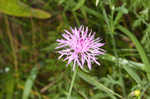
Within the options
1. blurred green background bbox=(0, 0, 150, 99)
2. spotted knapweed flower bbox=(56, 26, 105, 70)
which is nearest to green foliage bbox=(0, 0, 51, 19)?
blurred green background bbox=(0, 0, 150, 99)

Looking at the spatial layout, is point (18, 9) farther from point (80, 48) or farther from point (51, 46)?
point (80, 48)

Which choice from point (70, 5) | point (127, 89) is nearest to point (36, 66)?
point (70, 5)

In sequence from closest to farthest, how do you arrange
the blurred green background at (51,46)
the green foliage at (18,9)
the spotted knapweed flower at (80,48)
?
the spotted knapweed flower at (80,48) → the blurred green background at (51,46) → the green foliage at (18,9)

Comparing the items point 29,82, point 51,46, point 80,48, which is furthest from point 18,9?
point 80,48

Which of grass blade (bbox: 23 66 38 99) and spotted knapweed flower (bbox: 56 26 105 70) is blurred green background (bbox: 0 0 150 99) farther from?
spotted knapweed flower (bbox: 56 26 105 70)

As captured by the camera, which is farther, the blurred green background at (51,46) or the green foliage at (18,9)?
the green foliage at (18,9)

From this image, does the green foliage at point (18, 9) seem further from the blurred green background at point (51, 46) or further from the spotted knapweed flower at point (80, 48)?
the spotted knapweed flower at point (80, 48)

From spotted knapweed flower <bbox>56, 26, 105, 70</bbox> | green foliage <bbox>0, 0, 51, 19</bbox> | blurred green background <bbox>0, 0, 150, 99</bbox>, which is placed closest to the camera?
spotted knapweed flower <bbox>56, 26, 105, 70</bbox>

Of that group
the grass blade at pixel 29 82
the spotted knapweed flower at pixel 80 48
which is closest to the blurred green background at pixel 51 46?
the grass blade at pixel 29 82

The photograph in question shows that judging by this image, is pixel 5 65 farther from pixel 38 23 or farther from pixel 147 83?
pixel 147 83
